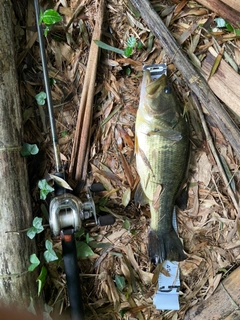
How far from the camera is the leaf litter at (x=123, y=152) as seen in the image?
5.60ft

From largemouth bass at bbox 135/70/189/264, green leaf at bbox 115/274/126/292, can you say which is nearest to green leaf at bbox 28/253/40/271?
green leaf at bbox 115/274/126/292

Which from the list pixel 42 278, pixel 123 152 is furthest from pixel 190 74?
pixel 42 278

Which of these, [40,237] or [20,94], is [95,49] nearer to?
[20,94]

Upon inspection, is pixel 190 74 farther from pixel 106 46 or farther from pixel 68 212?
pixel 68 212

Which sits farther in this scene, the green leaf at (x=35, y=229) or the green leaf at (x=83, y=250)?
the green leaf at (x=83, y=250)

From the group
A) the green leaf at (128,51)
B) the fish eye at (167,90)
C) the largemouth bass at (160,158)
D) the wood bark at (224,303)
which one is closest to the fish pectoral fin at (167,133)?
the largemouth bass at (160,158)

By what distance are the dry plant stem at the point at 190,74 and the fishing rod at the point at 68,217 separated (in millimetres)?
499

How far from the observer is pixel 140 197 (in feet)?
5.71

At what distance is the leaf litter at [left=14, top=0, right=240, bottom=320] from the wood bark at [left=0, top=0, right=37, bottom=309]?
11 cm

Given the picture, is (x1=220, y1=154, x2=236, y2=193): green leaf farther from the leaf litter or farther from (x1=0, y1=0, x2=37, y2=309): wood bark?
(x1=0, y1=0, x2=37, y2=309): wood bark

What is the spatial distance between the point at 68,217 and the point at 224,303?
88cm

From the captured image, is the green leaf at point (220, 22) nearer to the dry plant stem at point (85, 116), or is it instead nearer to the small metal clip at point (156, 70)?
the small metal clip at point (156, 70)

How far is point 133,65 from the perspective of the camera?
1.73 m

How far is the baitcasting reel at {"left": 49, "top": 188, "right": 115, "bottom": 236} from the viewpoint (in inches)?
63.7
